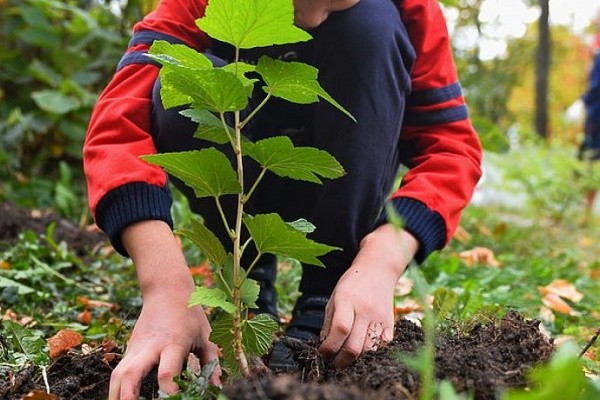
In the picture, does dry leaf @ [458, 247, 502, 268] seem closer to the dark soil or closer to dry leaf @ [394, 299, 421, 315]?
dry leaf @ [394, 299, 421, 315]

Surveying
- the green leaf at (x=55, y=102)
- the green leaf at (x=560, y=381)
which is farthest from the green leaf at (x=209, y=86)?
the green leaf at (x=55, y=102)

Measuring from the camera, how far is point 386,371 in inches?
37.5

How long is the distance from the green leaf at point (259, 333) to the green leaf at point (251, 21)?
0.41 metres

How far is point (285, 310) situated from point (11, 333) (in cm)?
81

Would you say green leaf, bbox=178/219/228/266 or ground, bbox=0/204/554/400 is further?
green leaf, bbox=178/219/228/266

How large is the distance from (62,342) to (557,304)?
1.27m

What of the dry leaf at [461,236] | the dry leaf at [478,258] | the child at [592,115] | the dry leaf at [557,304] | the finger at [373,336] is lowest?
the child at [592,115]

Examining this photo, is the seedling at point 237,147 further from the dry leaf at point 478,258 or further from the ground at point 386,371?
the dry leaf at point 478,258

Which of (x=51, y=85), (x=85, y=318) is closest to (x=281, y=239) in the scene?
(x=85, y=318)

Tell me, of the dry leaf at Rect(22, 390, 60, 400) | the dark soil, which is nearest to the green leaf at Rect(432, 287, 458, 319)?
the dry leaf at Rect(22, 390, 60, 400)

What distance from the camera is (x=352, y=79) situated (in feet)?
4.83

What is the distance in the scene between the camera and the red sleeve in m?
1.55

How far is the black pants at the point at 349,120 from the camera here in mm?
1467

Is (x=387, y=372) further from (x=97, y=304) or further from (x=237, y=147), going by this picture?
(x=97, y=304)
